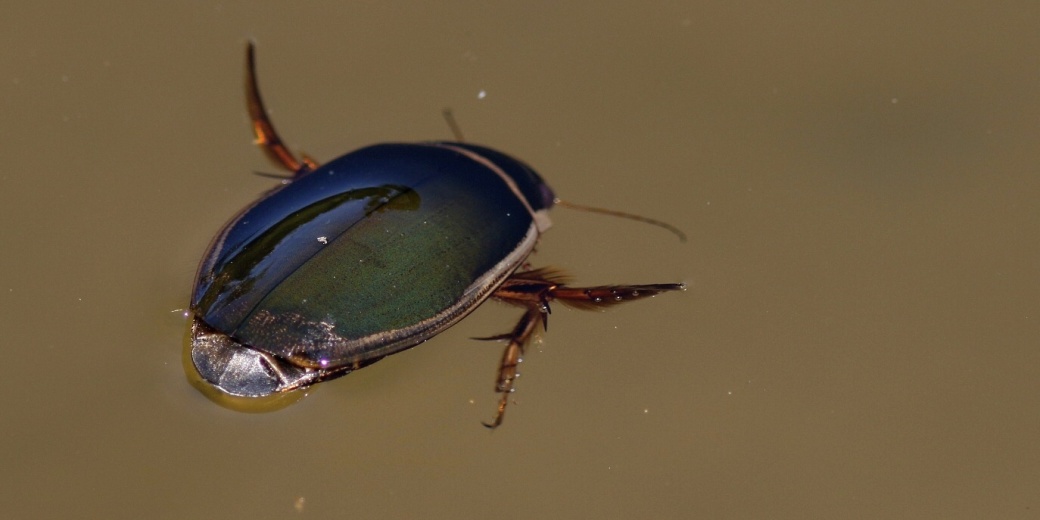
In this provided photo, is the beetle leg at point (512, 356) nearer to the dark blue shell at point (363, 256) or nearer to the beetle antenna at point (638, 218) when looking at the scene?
the dark blue shell at point (363, 256)

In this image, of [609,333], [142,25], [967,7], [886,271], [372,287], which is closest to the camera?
[372,287]

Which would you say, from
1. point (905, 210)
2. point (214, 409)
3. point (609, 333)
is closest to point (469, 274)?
point (609, 333)

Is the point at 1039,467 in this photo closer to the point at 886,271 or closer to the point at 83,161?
the point at 886,271

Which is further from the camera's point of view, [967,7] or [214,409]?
[967,7]

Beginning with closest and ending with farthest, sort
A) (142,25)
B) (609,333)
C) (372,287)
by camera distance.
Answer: (372,287) → (609,333) → (142,25)

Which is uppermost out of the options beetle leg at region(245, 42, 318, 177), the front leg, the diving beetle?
beetle leg at region(245, 42, 318, 177)

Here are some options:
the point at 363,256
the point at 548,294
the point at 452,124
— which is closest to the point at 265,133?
the point at 452,124

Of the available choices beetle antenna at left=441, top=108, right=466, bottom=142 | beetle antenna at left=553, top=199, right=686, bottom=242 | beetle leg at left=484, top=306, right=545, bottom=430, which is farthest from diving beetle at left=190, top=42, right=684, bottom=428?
beetle antenna at left=441, top=108, right=466, bottom=142

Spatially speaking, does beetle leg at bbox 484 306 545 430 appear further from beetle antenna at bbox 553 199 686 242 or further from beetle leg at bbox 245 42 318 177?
beetle leg at bbox 245 42 318 177
